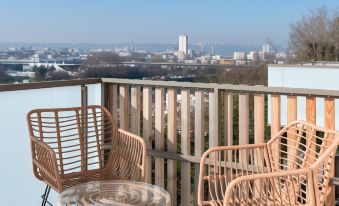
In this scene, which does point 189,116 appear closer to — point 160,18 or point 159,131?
point 159,131

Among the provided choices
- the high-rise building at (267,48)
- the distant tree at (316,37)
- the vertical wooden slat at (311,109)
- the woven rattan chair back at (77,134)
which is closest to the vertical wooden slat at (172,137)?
the woven rattan chair back at (77,134)

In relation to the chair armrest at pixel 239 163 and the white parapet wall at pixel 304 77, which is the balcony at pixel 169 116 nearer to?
the chair armrest at pixel 239 163

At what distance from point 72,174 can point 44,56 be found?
9.79 ft

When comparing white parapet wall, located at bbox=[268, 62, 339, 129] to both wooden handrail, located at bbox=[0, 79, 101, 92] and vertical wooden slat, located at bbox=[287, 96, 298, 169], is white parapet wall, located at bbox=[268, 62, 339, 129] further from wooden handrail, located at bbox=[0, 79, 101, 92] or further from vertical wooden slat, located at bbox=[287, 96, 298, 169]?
vertical wooden slat, located at bbox=[287, 96, 298, 169]

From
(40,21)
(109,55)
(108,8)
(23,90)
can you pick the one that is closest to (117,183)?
(23,90)

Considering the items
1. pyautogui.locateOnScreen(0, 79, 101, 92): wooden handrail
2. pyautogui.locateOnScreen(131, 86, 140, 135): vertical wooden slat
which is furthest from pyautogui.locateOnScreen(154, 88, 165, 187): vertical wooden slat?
pyautogui.locateOnScreen(0, 79, 101, 92): wooden handrail

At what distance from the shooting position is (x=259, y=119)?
2846mm

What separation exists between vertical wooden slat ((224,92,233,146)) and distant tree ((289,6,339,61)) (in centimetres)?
1050

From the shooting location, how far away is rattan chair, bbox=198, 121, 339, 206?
2.00 meters

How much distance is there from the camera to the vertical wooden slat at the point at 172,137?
3199 mm

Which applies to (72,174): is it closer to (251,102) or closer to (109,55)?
(251,102)

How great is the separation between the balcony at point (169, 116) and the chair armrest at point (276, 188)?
21.0 inches

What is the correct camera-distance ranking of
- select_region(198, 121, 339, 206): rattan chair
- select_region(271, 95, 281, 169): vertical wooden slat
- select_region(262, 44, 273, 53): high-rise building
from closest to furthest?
select_region(198, 121, 339, 206): rattan chair, select_region(271, 95, 281, 169): vertical wooden slat, select_region(262, 44, 273, 53): high-rise building

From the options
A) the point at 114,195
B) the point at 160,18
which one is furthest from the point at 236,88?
the point at 160,18
